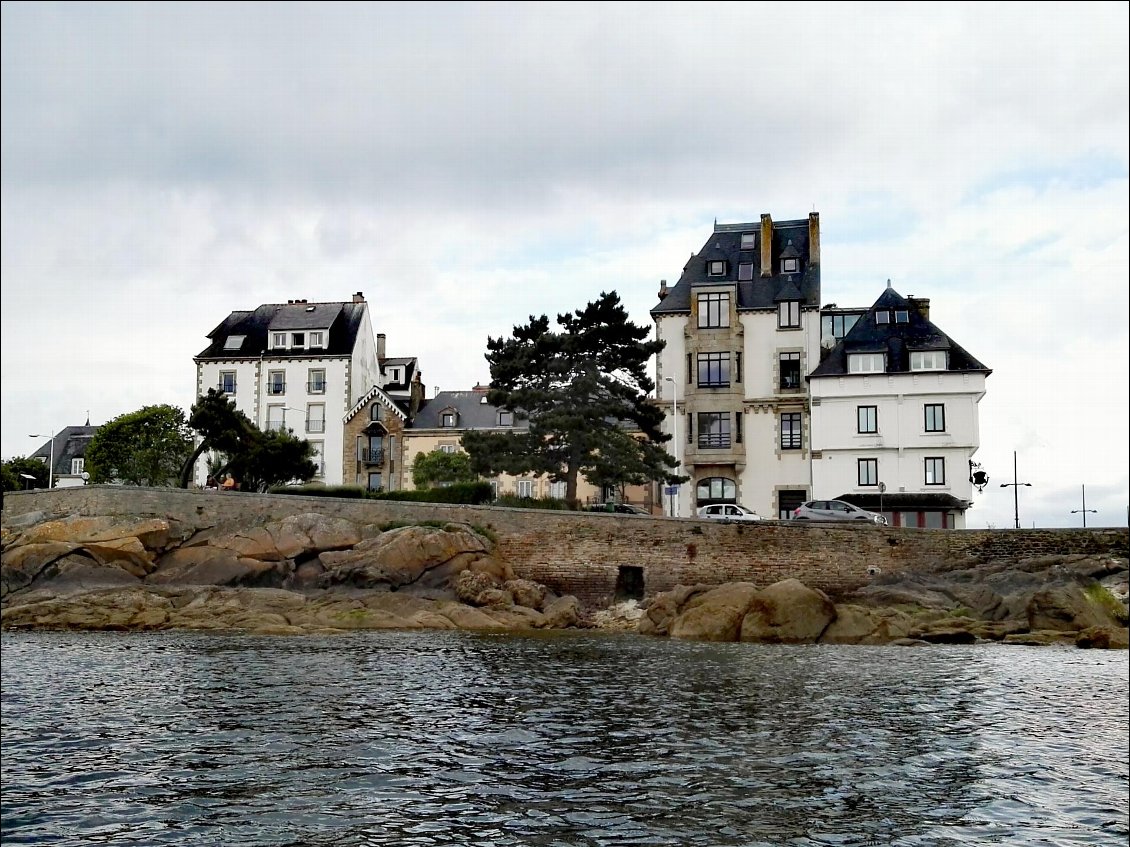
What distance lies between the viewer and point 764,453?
2571 inches

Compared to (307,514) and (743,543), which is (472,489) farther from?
(743,543)

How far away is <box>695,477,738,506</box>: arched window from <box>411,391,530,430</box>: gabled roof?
53.6ft

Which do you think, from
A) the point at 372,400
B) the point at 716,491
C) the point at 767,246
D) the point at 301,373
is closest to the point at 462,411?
the point at 372,400

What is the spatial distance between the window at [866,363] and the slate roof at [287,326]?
119 ft

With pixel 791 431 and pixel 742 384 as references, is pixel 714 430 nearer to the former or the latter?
pixel 742 384

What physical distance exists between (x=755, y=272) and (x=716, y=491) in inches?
587

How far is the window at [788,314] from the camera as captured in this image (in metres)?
66.5

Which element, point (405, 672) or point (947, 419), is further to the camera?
point (947, 419)

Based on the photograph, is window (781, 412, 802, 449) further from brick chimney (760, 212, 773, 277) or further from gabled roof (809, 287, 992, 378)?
brick chimney (760, 212, 773, 277)

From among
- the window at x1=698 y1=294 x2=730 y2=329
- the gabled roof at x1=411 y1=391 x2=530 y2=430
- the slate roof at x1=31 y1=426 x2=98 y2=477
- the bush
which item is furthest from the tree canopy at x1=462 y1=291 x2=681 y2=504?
the slate roof at x1=31 y1=426 x2=98 y2=477

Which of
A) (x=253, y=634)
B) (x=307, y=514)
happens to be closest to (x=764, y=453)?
(x=307, y=514)

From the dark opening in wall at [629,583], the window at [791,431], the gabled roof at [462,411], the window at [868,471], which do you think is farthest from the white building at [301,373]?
the window at [868,471]

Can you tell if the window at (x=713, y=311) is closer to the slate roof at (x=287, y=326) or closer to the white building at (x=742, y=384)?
the white building at (x=742, y=384)

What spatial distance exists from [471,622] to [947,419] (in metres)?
33.1
